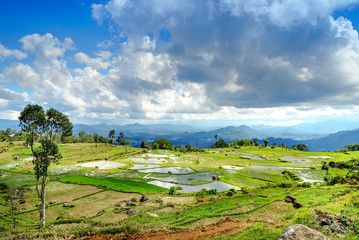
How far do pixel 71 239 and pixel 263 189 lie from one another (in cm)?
3994

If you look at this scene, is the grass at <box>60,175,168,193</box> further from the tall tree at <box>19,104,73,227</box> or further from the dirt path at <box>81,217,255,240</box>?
the dirt path at <box>81,217,255,240</box>

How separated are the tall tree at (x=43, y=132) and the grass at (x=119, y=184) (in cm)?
2200

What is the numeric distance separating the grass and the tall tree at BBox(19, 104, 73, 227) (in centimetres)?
2200

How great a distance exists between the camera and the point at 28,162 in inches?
2982

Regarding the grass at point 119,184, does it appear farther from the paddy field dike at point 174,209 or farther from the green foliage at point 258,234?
the green foliage at point 258,234

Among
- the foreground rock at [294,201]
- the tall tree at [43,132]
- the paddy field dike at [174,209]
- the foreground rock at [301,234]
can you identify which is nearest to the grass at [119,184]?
the paddy field dike at [174,209]

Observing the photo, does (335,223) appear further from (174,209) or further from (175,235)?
(174,209)

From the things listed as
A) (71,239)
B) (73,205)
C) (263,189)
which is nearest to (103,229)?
(71,239)

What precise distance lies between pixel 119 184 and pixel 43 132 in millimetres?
30832

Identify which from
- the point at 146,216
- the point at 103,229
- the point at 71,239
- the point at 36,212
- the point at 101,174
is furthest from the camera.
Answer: the point at 101,174

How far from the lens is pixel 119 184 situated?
166ft

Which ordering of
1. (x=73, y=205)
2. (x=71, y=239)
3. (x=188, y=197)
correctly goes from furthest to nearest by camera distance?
1. (x=188, y=197)
2. (x=73, y=205)
3. (x=71, y=239)

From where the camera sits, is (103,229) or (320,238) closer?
(320,238)

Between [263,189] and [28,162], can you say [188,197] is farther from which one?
[28,162]
